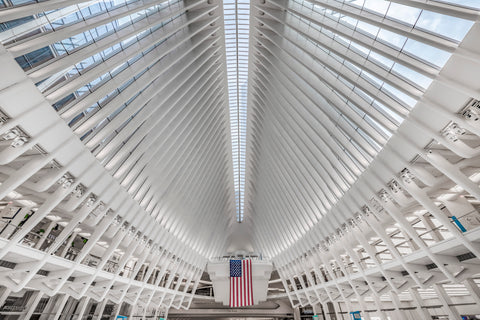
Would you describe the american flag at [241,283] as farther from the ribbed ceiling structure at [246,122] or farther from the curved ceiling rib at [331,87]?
the ribbed ceiling structure at [246,122]

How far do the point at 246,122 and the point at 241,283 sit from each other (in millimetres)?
18116

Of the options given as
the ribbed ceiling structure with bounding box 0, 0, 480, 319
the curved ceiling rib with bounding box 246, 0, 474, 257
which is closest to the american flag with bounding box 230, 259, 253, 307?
the curved ceiling rib with bounding box 246, 0, 474, 257

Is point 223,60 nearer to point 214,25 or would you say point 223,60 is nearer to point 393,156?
point 214,25

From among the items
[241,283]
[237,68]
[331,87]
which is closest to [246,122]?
[237,68]

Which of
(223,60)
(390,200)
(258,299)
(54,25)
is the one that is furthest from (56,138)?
(258,299)

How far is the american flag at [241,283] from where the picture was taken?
26688 mm

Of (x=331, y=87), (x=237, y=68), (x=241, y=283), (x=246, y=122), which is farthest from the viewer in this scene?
(x=241, y=283)

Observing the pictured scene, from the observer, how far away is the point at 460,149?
25.0ft

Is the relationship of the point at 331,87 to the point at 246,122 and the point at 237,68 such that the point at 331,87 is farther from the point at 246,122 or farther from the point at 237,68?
the point at 246,122

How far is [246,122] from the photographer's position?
2333 centimetres

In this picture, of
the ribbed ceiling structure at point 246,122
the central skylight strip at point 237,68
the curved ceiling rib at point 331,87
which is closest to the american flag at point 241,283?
the curved ceiling rib at point 331,87

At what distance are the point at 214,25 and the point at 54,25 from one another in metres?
8.90

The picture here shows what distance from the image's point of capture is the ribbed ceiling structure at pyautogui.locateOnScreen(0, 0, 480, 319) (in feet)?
24.7

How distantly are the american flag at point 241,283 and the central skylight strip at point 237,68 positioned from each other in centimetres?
1139
